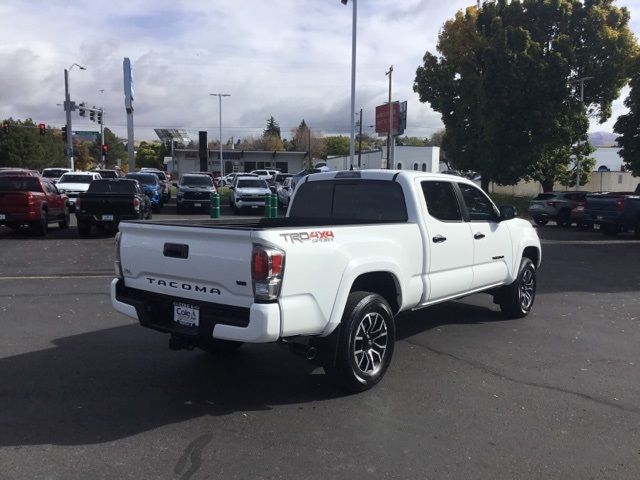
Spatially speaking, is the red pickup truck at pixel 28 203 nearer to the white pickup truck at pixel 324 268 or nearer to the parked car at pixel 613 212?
the white pickup truck at pixel 324 268

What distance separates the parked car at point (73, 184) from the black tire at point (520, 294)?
20.4 meters

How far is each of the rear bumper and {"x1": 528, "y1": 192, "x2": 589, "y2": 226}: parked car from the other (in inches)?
882

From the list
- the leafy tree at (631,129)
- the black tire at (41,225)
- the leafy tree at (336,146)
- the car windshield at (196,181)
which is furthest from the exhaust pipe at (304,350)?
the leafy tree at (336,146)

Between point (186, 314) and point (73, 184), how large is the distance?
73.8 feet

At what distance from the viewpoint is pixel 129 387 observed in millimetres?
5145

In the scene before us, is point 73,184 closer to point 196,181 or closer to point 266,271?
point 196,181

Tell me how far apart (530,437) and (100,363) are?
13.3ft

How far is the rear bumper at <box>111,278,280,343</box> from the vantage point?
4234mm

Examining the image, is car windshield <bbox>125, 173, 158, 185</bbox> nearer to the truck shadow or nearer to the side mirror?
the truck shadow

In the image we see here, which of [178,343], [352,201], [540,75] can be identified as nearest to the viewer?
[178,343]

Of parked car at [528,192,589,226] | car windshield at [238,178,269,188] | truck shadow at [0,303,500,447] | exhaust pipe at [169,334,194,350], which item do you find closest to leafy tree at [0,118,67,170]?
car windshield at [238,178,269,188]

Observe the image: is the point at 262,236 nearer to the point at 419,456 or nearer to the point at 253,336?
→ the point at 253,336

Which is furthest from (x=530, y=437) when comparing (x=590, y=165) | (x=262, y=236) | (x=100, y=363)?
(x=590, y=165)

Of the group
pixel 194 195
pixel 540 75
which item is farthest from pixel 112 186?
pixel 540 75
